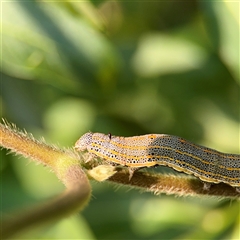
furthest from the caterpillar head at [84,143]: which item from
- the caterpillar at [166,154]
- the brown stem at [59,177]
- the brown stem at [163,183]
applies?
the brown stem at [59,177]

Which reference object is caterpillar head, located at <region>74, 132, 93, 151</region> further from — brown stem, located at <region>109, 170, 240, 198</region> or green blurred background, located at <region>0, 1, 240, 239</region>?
green blurred background, located at <region>0, 1, 240, 239</region>

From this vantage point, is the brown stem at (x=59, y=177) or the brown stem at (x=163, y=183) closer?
the brown stem at (x=59, y=177)

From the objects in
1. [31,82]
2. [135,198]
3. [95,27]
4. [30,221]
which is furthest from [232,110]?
[30,221]

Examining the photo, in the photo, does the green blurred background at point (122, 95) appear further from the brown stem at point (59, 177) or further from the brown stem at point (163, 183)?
the brown stem at point (59, 177)

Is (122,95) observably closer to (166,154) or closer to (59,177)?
(166,154)

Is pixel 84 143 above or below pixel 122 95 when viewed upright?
below

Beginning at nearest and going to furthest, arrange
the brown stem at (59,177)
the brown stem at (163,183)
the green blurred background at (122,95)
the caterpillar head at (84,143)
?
the brown stem at (59,177)
the brown stem at (163,183)
the caterpillar head at (84,143)
the green blurred background at (122,95)

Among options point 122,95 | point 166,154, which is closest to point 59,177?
point 166,154
